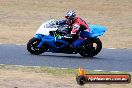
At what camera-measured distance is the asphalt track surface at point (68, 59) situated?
1634 centimetres

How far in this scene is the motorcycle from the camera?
60.9 ft

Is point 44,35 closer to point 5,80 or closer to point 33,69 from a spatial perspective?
point 33,69

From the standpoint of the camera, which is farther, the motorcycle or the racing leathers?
the motorcycle

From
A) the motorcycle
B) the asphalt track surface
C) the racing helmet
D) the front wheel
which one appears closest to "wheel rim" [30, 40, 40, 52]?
the motorcycle

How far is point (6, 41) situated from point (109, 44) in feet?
14.4

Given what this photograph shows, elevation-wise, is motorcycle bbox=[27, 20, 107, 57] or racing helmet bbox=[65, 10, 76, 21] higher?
racing helmet bbox=[65, 10, 76, 21]

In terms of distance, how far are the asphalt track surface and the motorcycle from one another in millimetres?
223

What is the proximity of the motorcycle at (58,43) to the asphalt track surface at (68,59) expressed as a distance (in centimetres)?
22

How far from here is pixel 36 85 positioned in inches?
464

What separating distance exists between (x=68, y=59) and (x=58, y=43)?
101 cm

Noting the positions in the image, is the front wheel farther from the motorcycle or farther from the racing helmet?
the racing helmet

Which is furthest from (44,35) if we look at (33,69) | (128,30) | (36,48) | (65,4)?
(65,4)

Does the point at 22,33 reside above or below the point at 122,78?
below

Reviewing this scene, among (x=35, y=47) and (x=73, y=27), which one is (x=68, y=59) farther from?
(x=35, y=47)
